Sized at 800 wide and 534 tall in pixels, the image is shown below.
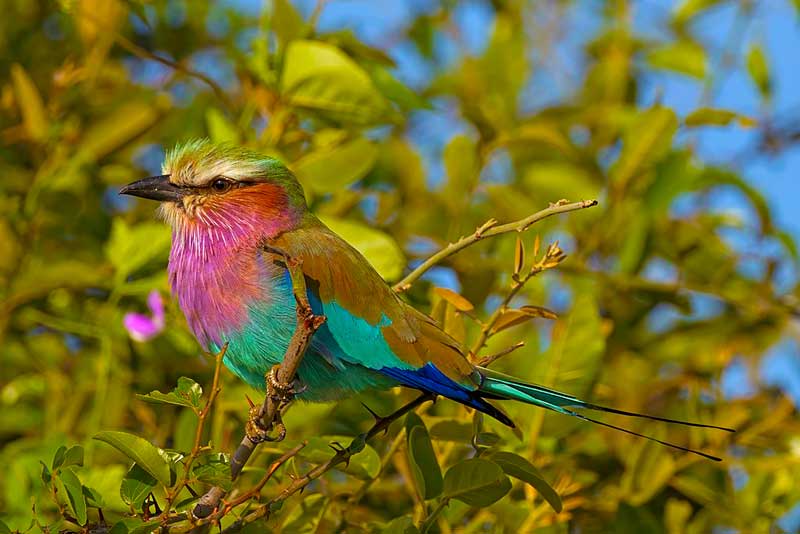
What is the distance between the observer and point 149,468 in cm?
223

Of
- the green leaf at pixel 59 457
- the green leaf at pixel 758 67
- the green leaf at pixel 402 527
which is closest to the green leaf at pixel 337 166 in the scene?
the green leaf at pixel 402 527

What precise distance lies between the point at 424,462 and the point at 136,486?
59 cm

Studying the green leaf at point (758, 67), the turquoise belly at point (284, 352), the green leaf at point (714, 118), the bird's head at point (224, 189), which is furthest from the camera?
the green leaf at point (758, 67)

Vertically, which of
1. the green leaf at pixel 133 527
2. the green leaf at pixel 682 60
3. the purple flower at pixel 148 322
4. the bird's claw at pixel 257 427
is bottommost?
the purple flower at pixel 148 322

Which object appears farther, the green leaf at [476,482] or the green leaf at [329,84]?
the green leaf at [329,84]

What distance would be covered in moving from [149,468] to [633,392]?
2.01m

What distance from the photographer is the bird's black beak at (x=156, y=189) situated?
10.1 feet

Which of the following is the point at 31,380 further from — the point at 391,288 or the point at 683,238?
the point at 683,238

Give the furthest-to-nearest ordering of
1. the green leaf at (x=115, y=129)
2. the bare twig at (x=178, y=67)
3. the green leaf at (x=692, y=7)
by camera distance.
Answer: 1. the green leaf at (x=692, y=7)
2. the green leaf at (x=115, y=129)
3. the bare twig at (x=178, y=67)

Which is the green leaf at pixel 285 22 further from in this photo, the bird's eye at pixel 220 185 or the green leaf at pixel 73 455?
the green leaf at pixel 73 455

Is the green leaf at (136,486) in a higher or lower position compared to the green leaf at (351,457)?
higher

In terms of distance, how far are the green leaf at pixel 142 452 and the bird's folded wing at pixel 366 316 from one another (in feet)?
1.96

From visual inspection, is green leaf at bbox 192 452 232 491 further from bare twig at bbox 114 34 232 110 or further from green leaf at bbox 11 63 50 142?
green leaf at bbox 11 63 50 142

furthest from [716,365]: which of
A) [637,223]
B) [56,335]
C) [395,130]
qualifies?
[56,335]
